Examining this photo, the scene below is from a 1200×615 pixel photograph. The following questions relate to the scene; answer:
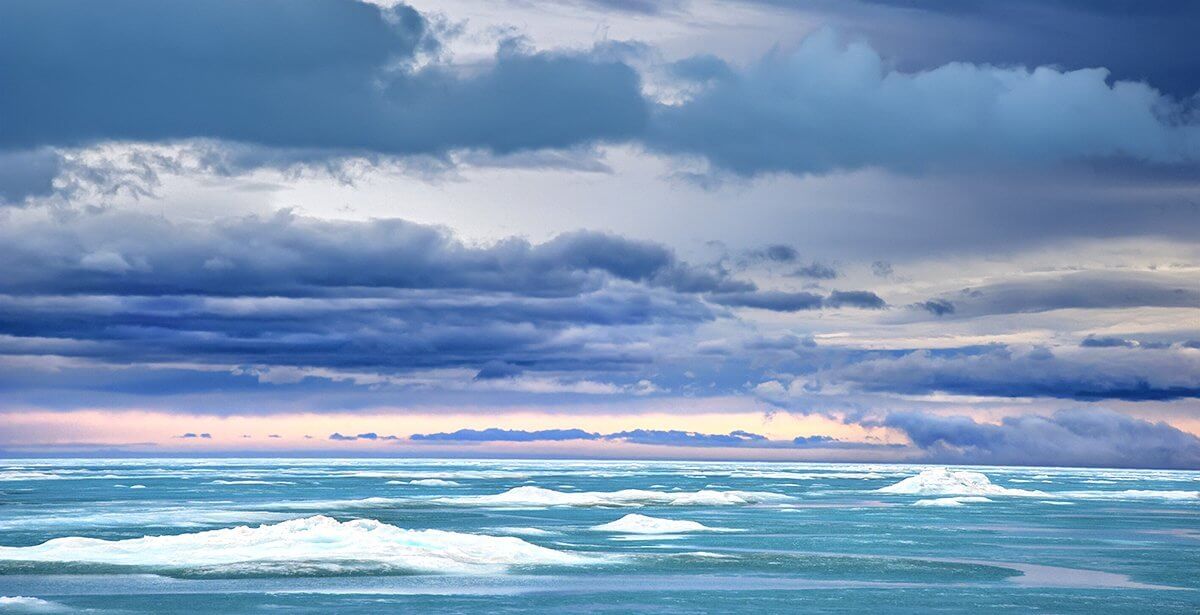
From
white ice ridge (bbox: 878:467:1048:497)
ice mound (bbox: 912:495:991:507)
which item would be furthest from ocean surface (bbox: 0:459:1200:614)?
white ice ridge (bbox: 878:467:1048:497)

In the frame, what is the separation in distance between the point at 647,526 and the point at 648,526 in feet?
0.17

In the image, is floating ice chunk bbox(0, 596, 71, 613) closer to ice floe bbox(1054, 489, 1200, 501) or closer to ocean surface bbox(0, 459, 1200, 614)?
ocean surface bbox(0, 459, 1200, 614)

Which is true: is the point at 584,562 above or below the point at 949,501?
below

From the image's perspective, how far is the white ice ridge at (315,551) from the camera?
129ft

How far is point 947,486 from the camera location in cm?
10025

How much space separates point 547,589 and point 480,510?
36731mm

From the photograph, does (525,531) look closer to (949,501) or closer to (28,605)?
(28,605)

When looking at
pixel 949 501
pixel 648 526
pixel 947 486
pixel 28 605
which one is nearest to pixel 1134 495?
pixel 947 486

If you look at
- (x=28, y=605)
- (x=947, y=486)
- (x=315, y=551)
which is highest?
(x=947, y=486)

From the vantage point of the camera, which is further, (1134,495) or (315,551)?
(1134,495)

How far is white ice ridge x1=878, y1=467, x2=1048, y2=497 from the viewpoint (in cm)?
9894

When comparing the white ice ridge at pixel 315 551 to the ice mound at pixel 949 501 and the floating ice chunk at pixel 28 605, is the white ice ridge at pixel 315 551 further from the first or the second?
the ice mound at pixel 949 501

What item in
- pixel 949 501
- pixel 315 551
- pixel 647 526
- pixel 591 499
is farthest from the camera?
pixel 949 501

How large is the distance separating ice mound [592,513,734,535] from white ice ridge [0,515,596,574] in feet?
38.9
